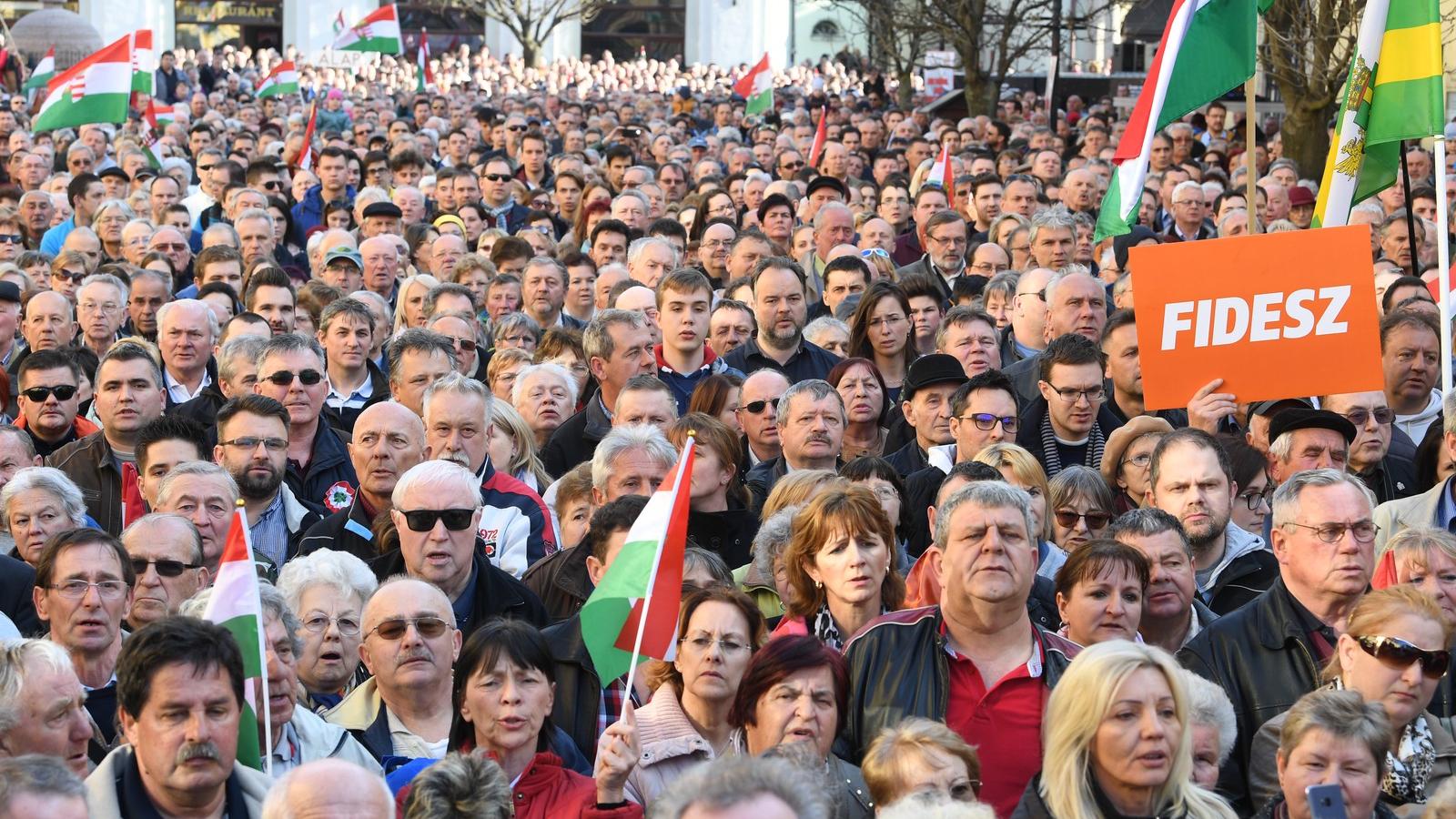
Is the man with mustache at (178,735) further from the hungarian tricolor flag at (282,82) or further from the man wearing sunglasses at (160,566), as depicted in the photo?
the hungarian tricolor flag at (282,82)

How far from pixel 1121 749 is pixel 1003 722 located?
2.35 feet

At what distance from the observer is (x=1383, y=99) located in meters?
9.77

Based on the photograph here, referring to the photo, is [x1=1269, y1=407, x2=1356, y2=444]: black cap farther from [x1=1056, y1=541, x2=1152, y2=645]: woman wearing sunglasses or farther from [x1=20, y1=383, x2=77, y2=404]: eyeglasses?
[x1=20, y1=383, x2=77, y2=404]: eyeglasses

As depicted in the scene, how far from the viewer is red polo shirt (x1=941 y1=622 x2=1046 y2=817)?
5742mm

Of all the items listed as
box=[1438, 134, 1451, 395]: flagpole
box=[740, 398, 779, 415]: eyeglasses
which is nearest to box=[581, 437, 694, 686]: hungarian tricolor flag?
box=[740, 398, 779, 415]: eyeglasses

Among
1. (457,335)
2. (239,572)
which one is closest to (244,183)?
(457,335)

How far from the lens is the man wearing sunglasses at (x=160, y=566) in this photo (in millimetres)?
7094

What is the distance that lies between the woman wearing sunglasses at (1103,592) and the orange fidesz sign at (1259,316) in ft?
7.17

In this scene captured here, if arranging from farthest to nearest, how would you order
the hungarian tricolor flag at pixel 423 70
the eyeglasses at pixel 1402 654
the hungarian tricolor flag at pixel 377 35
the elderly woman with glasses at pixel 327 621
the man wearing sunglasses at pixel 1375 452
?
the hungarian tricolor flag at pixel 423 70, the hungarian tricolor flag at pixel 377 35, the man wearing sunglasses at pixel 1375 452, the elderly woman with glasses at pixel 327 621, the eyeglasses at pixel 1402 654

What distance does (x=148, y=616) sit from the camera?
7.09 metres

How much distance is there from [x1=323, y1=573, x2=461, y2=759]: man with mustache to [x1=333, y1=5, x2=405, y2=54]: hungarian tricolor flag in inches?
854

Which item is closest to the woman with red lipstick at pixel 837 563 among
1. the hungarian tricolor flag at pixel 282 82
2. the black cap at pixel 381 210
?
the black cap at pixel 381 210

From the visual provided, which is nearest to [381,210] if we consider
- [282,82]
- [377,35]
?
[377,35]

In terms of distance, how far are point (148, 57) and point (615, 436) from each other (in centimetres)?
2364
